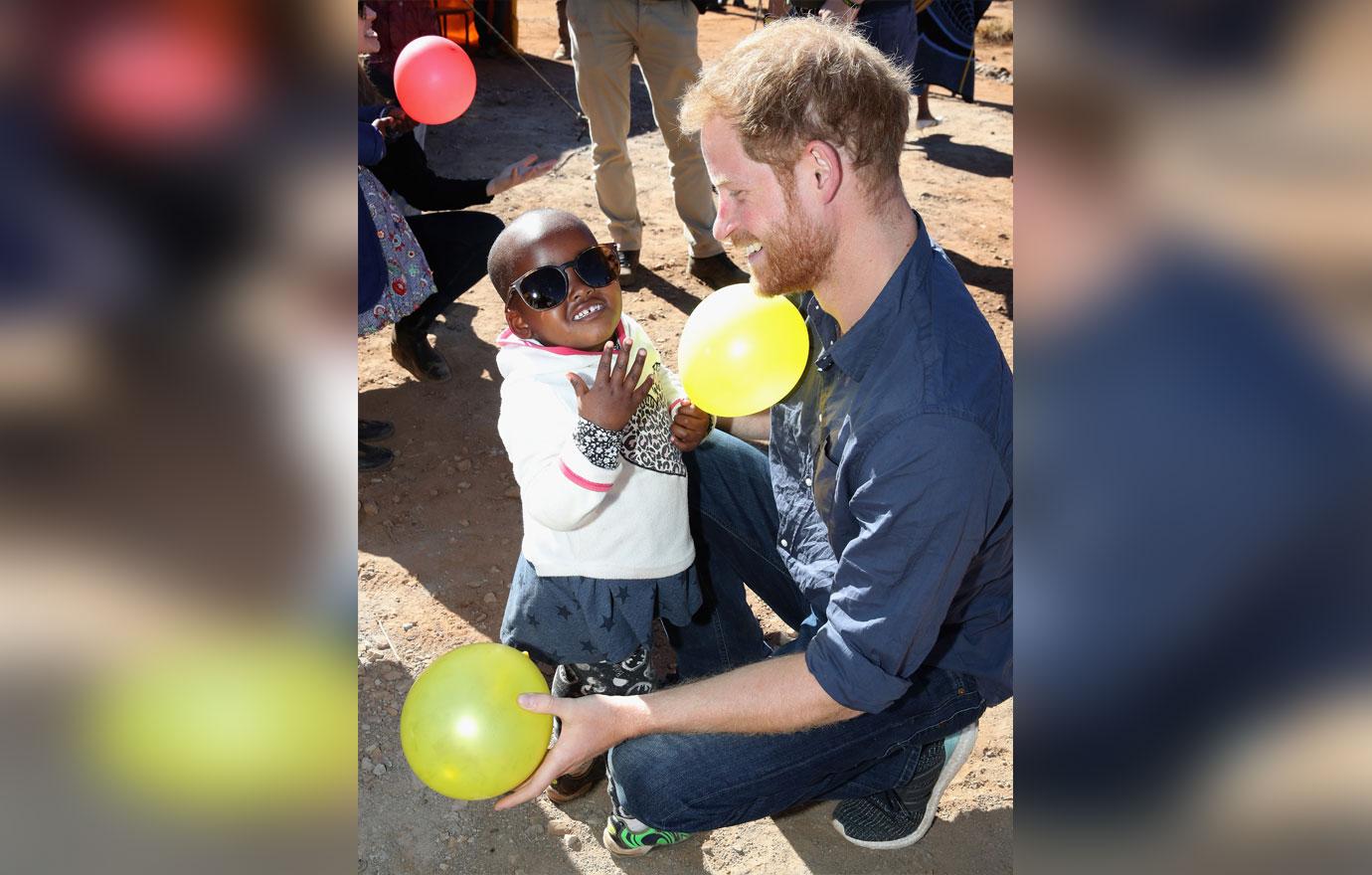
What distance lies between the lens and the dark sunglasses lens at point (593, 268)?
8.06 feet

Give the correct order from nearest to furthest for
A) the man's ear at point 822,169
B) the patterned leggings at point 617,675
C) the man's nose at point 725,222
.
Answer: the man's ear at point 822,169, the man's nose at point 725,222, the patterned leggings at point 617,675

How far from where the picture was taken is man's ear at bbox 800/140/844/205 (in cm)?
205

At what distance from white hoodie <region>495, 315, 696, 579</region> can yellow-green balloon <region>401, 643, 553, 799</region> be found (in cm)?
38

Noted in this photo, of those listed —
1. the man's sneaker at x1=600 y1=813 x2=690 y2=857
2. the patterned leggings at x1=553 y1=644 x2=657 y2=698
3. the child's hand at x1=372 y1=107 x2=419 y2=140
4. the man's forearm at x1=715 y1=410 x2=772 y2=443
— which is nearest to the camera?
the man's sneaker at x1=600 y1=813 x2=690 y2=857

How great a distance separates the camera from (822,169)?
206 cm

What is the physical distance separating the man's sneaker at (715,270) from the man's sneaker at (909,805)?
3362 mm

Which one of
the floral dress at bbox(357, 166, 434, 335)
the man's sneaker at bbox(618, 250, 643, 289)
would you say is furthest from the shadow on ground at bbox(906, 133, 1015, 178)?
the floral dress at bbox(357, 166, 434, 335)

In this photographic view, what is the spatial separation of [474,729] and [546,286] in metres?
1.00

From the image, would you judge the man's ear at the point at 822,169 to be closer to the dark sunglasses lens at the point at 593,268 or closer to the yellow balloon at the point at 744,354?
the yellow balloon at the point at 744,354

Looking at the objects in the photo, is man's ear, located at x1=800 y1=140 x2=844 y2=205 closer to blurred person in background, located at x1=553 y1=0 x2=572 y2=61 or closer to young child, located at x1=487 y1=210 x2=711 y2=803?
young child, located at x1=487 y1=210 x2=711 y2=803

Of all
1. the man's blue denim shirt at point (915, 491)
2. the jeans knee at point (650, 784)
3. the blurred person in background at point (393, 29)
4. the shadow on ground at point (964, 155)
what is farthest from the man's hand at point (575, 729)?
the shadow on ground at point (964, 155)

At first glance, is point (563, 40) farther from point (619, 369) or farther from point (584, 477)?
point (584, 477)

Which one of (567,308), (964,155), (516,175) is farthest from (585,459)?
(964,155)

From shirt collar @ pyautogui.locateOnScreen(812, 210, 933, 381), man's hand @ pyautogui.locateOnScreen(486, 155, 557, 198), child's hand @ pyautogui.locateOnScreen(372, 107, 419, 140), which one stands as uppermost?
shirt collar @ pyautogui.locateOnScreen(812, 210, 933, 381)
